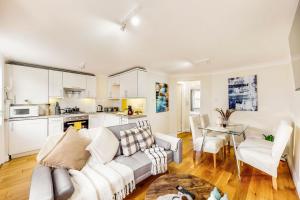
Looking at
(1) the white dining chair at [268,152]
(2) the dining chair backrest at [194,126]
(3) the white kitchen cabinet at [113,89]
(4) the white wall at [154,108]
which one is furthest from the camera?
(3) the white kitchen cabinet at [113,89]

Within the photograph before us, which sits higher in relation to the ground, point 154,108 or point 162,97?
point 162,97

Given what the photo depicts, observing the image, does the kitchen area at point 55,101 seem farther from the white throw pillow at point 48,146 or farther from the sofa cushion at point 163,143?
the white throw pillow at point 48,146

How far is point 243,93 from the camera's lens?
11.9 ft

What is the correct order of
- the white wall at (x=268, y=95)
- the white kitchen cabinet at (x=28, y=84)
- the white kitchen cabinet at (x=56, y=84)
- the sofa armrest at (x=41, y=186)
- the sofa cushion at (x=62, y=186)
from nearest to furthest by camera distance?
1. the sofa armrest at (x=41, y=186)
2. the sofa cushion at (x=62, y=186)
3. the white wall at (x=268, y=95)
4. the white kitchen cabinet at (x=28, y=84)
5. the white kitchen cabinet at (x=56, y=84)

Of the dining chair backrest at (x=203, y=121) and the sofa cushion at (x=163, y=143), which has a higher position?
the dining chair backrest at (x=203, y=121)

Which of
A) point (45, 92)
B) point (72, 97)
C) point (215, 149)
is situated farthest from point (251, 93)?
point (45, 92)

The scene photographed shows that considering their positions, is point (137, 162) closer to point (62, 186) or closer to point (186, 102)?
point (62, 186)

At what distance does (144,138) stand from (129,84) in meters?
2.19

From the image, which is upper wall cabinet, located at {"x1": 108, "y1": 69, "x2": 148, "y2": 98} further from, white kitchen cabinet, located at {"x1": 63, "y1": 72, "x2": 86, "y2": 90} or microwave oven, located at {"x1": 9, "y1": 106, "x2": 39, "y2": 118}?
microwave oven, located at {"x1": 9, "y1": 106, "x2": 39, "y2": 118}

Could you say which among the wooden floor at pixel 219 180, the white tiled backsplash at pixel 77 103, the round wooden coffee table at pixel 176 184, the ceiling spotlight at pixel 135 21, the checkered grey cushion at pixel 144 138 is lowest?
the wooden floor at pixel 219 180

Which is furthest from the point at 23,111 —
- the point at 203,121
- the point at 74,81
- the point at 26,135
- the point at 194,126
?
the point at 203,121

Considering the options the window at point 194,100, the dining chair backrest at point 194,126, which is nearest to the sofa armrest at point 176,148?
the dining chair backrest at point 194,126

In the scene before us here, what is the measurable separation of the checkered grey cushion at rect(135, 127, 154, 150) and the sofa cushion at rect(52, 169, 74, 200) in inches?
43.5

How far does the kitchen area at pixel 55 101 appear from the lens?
3.13 meters
